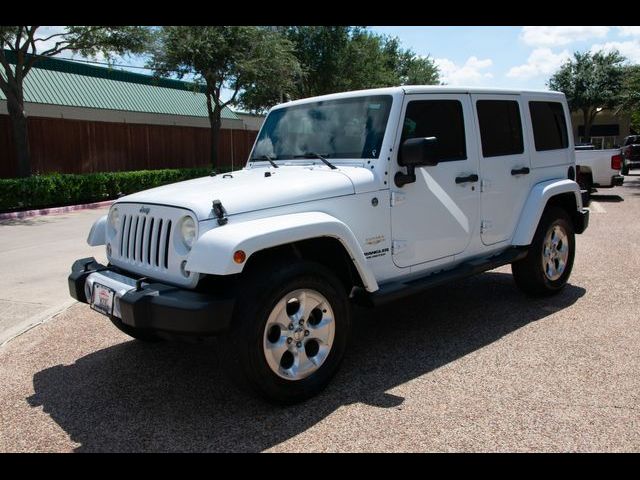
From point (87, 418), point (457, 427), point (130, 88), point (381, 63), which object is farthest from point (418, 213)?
point (381, 63)

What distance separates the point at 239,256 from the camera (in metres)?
3.12

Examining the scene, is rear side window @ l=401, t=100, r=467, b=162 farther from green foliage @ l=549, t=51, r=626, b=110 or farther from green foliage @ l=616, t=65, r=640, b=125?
green foliage @ l=549, t=51, r=626, b=110

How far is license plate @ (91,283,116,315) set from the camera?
3484 mm

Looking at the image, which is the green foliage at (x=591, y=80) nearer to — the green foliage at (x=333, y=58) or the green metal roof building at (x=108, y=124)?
the green foliage at (x=333, y=58)

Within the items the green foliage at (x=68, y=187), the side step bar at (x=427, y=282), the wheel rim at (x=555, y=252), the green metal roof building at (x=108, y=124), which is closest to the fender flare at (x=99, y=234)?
the side step bar at (x=427, y=282)

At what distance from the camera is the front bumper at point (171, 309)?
122 inches

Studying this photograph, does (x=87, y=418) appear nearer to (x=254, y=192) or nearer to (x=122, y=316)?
(x=122, y=316)

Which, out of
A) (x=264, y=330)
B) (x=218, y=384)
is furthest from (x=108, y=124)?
(x=264, y=330)

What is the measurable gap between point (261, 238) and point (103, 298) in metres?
1.16

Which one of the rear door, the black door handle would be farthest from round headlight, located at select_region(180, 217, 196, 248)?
the rear door

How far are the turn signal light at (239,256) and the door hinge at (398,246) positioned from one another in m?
1.42

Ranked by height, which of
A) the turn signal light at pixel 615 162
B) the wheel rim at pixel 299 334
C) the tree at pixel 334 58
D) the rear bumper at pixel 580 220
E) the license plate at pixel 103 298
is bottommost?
the wheel rim at pixel 299 334

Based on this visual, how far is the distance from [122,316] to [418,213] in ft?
7.43

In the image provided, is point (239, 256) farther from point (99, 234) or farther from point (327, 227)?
point (99, 234)
